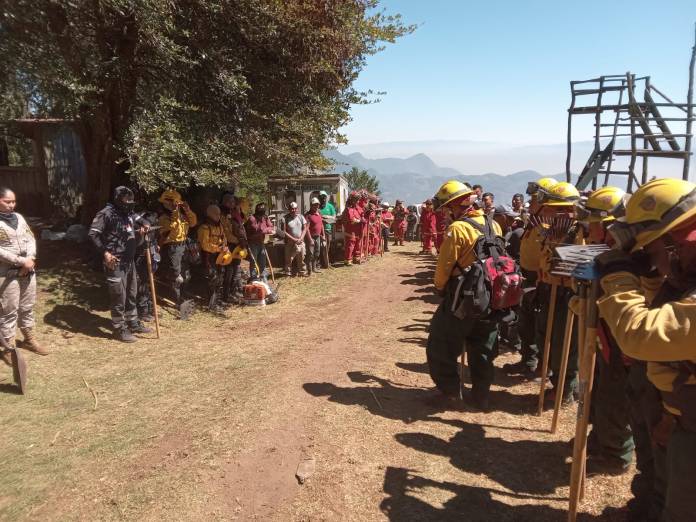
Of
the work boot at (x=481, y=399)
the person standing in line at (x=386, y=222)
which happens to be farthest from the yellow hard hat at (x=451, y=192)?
the person standing in line at (x=386, y=222)

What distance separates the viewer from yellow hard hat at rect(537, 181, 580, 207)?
4.81m

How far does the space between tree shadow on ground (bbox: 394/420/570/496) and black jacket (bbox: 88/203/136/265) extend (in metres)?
4.96

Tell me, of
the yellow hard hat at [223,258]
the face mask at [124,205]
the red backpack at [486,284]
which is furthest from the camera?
the yellow hard hat at [223,258]

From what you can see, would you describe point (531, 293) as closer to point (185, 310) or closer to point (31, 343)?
point (185, 310)

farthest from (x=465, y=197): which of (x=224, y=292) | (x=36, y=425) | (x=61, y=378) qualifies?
(x=224, y=292)

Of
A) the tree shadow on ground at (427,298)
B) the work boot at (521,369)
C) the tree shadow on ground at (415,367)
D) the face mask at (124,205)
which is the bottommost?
the tree shadow on ground at (427,298)

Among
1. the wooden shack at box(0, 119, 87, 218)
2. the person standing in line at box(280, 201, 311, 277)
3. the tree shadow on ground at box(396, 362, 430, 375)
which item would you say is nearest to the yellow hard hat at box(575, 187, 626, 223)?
the tree shadow on ground at box(396, 362, 430, 375)

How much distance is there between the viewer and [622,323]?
6.43 ft

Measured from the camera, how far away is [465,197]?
4.32 metres

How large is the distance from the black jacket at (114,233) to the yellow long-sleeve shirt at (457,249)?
482 cm

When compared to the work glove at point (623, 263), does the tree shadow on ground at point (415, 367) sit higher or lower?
lower

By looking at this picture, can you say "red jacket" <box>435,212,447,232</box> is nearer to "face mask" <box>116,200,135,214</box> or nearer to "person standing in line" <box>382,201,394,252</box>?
"person standing in line" <box>382,201,394,252</box>

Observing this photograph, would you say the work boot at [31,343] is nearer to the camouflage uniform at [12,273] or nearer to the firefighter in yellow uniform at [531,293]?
the camouflage uniform at [12,273]

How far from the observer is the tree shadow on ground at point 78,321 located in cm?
682
